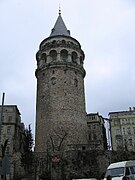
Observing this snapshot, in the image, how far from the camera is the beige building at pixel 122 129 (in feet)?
175

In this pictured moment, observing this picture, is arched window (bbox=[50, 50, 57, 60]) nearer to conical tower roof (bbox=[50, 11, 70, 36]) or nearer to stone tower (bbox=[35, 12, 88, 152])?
stone tower (bbox=[35, 12, 88, 152])

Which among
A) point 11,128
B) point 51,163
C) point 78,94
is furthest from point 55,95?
point 11,128

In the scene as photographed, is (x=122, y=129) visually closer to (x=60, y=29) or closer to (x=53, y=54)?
(x=53, y=54)

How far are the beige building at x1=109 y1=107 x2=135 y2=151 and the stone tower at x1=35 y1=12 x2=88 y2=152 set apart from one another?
1719cm

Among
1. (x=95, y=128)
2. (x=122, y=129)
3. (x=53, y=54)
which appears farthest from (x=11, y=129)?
(x=122, y=129)

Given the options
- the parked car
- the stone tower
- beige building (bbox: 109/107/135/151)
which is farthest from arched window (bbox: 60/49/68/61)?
the parked car

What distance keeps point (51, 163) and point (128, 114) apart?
28345 millimetres

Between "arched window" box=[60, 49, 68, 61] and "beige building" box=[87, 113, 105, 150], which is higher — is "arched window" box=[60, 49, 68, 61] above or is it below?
above

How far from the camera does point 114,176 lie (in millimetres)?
18688

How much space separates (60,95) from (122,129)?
21.5 metres

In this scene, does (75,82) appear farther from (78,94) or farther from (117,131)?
(117,131)

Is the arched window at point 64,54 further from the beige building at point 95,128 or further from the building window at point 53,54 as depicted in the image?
the beige building at point 95,128

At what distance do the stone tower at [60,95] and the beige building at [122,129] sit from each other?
17.2 meters

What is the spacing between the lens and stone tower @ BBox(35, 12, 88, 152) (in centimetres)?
3647
